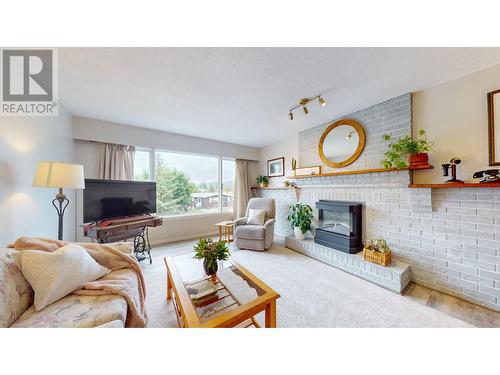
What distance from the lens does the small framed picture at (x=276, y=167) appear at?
13.0 feet

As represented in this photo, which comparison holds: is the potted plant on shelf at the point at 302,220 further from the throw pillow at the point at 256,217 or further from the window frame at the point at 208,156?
the window frame at the point at 208,156

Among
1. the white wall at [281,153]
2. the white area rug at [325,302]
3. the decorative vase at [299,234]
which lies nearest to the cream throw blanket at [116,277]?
the white area rug at [325,302]

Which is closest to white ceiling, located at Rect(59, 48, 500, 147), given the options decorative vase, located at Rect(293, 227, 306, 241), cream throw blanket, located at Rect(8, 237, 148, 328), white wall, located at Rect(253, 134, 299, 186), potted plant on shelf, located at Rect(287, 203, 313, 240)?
white wall, located at Rect(253, 134, 299, 186)

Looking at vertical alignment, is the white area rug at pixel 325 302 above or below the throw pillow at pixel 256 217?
below

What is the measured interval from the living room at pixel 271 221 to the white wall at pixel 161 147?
36mm

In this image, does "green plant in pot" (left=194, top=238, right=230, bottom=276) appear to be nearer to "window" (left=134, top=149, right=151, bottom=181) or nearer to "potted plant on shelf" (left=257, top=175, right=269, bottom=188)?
"window" (left=134, top=149, right=151, bottom=181)

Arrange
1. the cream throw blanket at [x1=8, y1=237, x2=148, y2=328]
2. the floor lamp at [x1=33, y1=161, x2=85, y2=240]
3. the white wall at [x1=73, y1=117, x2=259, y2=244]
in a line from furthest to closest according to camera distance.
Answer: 1. the white wall at [x1=73, y1=117, x2=259, y2=244]
2. the floor lamp at [x1=33, y1=161, x2=85, y2=240]
3. the cream throw blanket at [x1=8, y1=237, x2=148, y2=328]

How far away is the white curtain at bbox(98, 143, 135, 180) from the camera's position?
282 centimetres

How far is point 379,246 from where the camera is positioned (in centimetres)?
208

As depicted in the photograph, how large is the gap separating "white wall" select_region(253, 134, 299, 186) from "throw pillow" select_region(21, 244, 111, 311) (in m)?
3.48

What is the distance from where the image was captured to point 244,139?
153 inches
